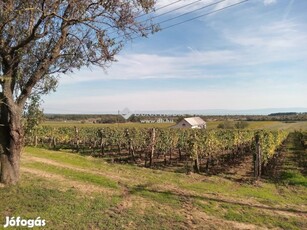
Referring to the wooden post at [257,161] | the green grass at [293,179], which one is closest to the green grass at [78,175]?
the wooden post at [257,161]

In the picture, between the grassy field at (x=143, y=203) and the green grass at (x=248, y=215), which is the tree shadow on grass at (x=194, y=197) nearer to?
the grassy field at (x=143, y=203)

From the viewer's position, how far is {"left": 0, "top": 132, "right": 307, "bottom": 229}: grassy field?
24.2 ft

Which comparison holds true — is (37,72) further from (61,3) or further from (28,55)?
(61,3)

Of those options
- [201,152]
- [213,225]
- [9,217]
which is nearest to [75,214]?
[9,217]

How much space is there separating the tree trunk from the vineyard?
3.01 metres

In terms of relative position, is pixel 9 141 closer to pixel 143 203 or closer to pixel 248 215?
pixel 143 203

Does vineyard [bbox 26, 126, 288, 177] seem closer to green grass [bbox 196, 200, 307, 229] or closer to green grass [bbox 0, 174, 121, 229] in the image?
green grass [bbox 0, 174, 121, 229]

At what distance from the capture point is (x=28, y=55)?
1005 centimetres

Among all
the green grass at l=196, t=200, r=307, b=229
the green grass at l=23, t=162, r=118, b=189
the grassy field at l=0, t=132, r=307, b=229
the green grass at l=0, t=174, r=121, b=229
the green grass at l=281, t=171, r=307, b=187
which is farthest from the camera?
the green grass at l=281, t=171, r=307, b=187

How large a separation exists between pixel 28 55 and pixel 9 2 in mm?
Answer: 2823

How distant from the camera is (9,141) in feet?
30.5

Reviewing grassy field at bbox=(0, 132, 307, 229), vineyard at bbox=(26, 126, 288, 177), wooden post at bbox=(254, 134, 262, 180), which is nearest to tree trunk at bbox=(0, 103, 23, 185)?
grassy field at bbox=(0, 132, 307, 229)

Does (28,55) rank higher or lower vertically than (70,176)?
higher

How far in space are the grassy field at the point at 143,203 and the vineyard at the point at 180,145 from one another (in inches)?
127
